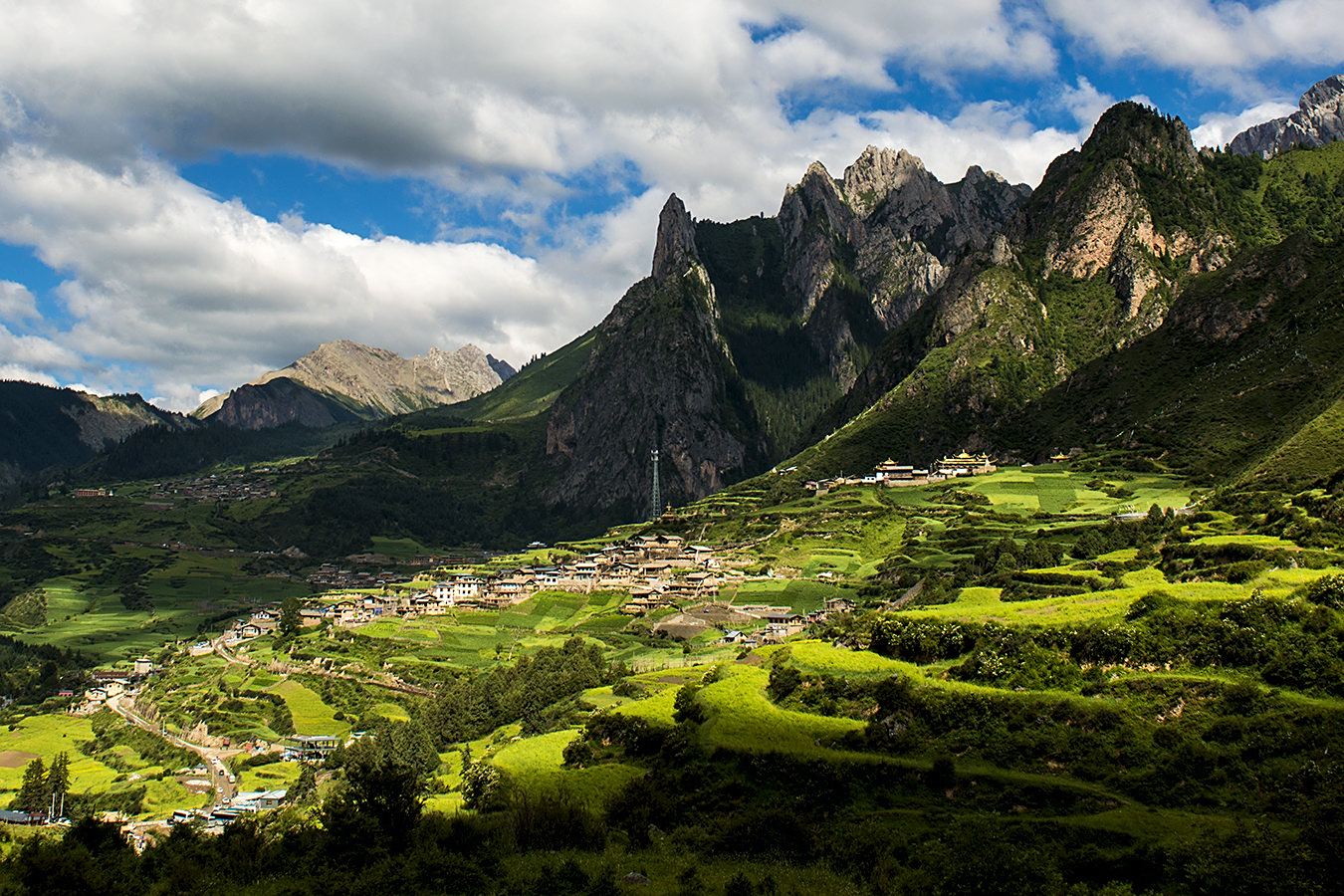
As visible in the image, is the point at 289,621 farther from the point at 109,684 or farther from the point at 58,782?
the point at 58,782

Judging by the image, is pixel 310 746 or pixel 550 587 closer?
pixel 310 746

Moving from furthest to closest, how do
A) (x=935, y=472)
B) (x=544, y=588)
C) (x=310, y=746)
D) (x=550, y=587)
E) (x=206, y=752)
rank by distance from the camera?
(x=935, y=472), (x=544, y=588), (x=550, y=587), (x=206, y=752), (x=310, y=746)

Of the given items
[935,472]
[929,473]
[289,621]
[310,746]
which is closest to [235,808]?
[310,746]

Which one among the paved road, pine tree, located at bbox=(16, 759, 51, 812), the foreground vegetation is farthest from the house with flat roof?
pine tree, located at bbox=(16, 759, 51, 812)

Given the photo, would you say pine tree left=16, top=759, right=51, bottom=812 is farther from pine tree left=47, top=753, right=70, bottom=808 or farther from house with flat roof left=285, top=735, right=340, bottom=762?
house with flat roof left=285, top=735, right=340, bottom=762

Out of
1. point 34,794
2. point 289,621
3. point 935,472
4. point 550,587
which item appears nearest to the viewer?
point 34,794

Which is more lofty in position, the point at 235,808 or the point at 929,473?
the point at 929,473

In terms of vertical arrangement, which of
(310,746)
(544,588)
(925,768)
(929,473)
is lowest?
(310,746)

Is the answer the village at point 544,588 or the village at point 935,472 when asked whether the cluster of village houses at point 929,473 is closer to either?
the village at point 935,472
